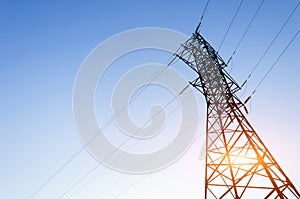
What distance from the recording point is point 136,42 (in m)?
16.8

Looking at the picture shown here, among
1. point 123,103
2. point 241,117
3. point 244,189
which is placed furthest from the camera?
point 123,103

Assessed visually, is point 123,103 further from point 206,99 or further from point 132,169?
point 206,99

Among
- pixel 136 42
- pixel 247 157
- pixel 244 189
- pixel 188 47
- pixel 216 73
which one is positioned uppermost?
pixel 136 42

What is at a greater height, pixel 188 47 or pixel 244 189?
pixel 188 47

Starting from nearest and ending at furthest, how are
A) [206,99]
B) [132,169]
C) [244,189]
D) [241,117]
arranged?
[244,189] → [241,117] → [206,99] → [132,169]

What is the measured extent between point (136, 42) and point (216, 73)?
6.77 metres

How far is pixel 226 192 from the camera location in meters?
9.15

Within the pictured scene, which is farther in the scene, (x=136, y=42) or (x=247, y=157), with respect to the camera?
(x=136, y=42)

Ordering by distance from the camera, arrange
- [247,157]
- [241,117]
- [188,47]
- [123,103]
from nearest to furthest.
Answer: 1. [247,157]
2. [241,117]
3. [188,47]
4. [123,103]

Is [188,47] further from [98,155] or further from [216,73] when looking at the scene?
[98,155]

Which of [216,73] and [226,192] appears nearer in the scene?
[226,192]

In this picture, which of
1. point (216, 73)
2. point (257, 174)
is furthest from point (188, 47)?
point (257, 174)

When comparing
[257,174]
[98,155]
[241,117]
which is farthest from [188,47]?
[98,155]

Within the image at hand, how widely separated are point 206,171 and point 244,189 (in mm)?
1719
